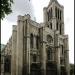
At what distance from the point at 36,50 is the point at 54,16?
1499cm

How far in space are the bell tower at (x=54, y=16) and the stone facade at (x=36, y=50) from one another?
5.16 meters

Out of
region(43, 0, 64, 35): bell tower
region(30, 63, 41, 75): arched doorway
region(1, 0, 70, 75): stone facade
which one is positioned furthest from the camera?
region(43, 0, 64, 35): bell tower

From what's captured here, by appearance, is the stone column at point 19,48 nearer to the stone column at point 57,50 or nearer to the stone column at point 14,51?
the stone column at point 14,51

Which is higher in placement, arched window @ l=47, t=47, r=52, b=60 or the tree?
the tree

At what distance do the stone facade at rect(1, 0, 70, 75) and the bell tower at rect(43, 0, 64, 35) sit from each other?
516 centimetres

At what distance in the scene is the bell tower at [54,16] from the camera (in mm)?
51069

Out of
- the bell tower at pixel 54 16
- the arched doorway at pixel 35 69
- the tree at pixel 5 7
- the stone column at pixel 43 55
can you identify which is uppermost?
the bell tower at pixel 54 16

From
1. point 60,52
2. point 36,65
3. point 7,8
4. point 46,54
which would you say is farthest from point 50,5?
point 7,8

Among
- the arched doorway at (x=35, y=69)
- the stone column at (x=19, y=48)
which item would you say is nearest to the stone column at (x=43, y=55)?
the arched doorway at (x=35, y=69)

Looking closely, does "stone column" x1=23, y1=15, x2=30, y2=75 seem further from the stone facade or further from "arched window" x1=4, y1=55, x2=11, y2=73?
"arched window" x1=4, y1=55, x2=11, y2=73

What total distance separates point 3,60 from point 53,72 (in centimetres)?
1142

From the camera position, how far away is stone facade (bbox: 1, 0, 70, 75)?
120ft

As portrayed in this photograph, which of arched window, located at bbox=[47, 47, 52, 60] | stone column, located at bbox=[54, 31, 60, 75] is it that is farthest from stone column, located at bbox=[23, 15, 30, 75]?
stone column, located at bbox=[54, 31, 60, 75]

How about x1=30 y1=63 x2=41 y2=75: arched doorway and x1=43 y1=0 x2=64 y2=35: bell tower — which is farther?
x1=43 y1=0 x2=64 y2=35: bell tower
